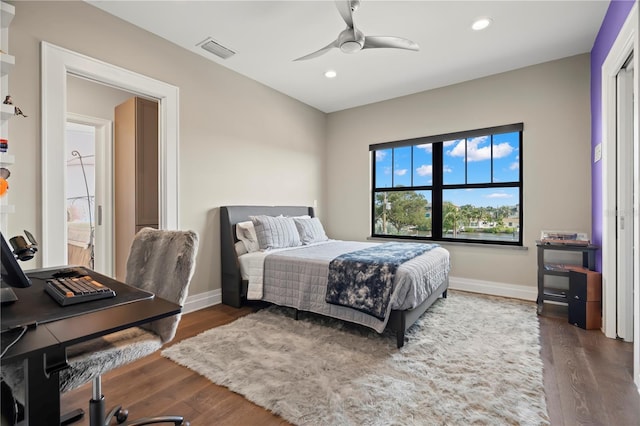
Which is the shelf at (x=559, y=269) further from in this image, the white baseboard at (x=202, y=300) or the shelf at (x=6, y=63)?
the shelf at (x=6, y=63)

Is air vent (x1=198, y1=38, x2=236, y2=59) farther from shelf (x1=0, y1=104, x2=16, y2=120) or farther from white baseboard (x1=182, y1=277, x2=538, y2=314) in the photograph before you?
white baseboard (x1=182, y1=277, x2=538, y2=314)

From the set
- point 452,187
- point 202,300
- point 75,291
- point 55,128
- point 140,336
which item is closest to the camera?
point 75,291

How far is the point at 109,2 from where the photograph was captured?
8.21 ft

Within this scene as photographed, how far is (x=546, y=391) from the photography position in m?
1.81

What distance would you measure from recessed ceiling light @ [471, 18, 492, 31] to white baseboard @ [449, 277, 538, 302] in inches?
115

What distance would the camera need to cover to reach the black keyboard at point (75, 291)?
1.12 m

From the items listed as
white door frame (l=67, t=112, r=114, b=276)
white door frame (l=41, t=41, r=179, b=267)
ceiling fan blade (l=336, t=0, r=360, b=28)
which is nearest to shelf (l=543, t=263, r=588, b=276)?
ceiling fan blade (l=336, t=0, r=360, b=28)

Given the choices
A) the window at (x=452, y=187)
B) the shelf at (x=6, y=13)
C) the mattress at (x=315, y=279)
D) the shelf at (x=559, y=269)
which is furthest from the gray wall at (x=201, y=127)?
the shelf at (x=559, y=269)

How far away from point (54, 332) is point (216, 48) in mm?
3170

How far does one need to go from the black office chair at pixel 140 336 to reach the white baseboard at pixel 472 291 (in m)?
1.64

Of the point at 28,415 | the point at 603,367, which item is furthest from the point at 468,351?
the point at 28,415

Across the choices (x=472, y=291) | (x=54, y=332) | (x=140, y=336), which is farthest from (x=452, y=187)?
(x=54, y=332)

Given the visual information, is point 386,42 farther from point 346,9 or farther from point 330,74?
point 330,74

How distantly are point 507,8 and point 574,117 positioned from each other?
1640 mm
